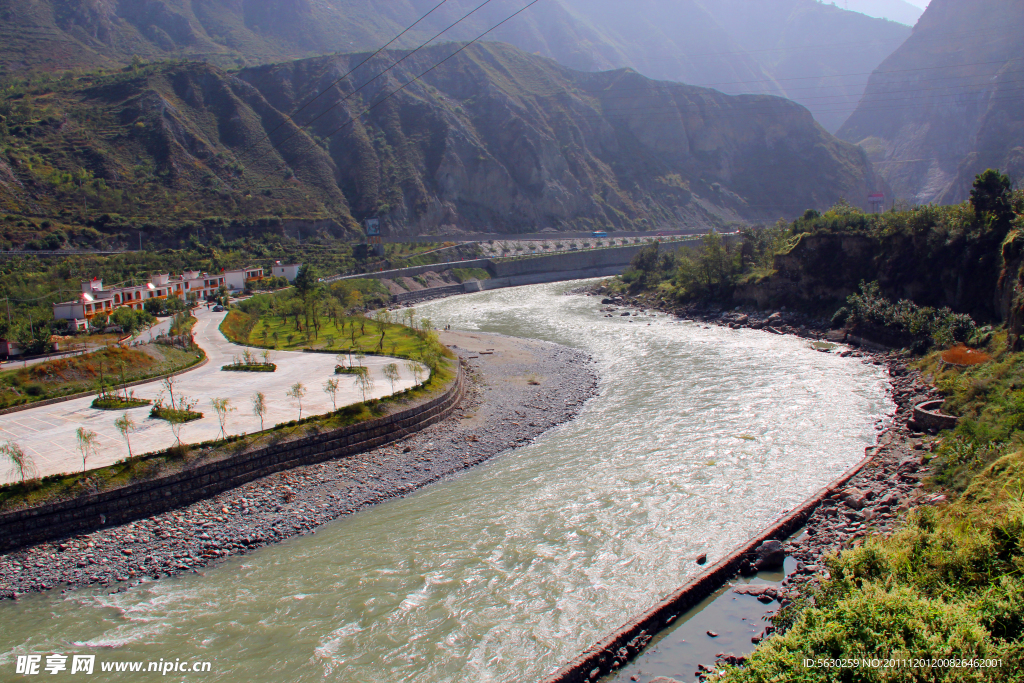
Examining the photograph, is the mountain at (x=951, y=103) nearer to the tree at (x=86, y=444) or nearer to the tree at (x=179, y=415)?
the tree at (x=179, y=415)

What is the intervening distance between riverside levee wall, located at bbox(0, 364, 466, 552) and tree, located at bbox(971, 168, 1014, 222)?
41.2m

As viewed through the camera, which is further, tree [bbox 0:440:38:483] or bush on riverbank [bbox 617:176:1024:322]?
bush on riverbank [bbox 617:176:1024:322]

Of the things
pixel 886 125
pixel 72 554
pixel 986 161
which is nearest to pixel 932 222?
pixel 72 554

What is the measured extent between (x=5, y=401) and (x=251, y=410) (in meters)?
10.6

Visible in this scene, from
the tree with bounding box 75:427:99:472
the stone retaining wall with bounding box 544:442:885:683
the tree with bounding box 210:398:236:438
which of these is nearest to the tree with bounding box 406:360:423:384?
the tree with bounding box 210:398:236:438

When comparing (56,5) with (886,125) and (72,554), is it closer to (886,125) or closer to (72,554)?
(72,554)

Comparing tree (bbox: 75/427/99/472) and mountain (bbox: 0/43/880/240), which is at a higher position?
mountain (bbox: 0/43/880/240)

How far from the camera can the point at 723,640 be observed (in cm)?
1342

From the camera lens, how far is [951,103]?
15938 cm

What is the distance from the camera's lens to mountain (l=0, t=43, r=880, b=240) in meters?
89.5

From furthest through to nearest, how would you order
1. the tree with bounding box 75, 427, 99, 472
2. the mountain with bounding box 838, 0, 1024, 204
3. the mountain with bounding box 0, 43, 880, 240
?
the mountain with bounding box 838, 0, 1024, 204 < the mountain with bounding box 0, 43, 880, 240 < the tree with bounding box 75, 427, 99, 472

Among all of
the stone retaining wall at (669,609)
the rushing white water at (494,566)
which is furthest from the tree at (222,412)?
the stone retaining wall at (669,609)

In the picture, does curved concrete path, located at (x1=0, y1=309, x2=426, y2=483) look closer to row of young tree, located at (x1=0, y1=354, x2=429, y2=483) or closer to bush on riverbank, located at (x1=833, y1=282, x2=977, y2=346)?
row of young tree, located at (x1=0, y1=354, x2=429, y2=483)

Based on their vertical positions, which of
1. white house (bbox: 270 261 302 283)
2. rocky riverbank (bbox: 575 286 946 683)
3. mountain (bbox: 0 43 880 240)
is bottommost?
rocky riverbank (bbox: 575 286 946 683)
